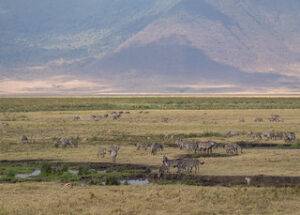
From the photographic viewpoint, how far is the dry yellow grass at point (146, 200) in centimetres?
1512

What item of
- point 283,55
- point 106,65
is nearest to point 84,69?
point 106,65

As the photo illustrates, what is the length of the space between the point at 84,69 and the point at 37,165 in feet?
545

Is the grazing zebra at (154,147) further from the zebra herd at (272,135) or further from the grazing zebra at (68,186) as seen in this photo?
the grazing zebra at (68,186)

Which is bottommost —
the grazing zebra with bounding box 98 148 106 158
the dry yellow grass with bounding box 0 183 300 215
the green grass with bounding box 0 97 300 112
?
the green grass with bounding box 0 97 300 112

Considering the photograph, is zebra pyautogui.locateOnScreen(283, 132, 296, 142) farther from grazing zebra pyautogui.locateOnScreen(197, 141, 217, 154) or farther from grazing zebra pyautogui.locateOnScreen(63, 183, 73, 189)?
grazing zebra pyautogui.locateOnScreen(63, 183, 73, 189)

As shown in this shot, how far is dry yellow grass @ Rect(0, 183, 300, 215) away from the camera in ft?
49.6

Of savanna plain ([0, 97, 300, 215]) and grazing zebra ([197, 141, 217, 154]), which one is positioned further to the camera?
grazing zebra ([197, 141, 217, 154])

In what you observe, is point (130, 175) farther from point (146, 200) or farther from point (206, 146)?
point (206, 146)

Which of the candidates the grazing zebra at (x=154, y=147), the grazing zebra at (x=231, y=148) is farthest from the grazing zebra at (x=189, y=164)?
the grazing zebra at (x=231, y=148)

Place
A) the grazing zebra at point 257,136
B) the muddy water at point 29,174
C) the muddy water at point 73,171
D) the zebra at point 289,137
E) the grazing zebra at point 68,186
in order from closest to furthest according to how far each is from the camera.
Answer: the grazing zebra at point 68,186, the muddy water at point 29,174, the muddy water at point 73,171, the zebra at point 289,137, the grazing zebra at point 257,136

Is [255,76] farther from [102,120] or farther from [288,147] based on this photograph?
[288,147]

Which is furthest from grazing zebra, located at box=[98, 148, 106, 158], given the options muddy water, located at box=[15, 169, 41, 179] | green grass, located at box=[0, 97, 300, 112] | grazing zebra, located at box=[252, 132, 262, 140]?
green grass, located at box=[0, 97, 300, 112]

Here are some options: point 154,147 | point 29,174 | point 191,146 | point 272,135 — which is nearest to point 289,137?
point 272,135

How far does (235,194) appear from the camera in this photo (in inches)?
659
